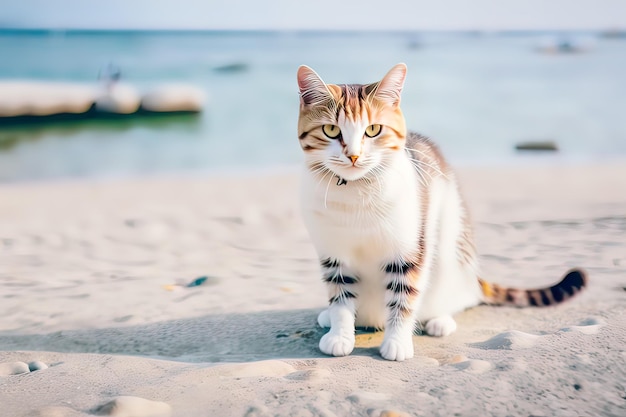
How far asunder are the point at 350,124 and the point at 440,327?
75 centimetres

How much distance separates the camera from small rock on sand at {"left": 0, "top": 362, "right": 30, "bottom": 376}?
1.84 meters

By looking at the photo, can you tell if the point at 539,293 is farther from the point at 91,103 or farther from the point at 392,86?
the point at 91,103

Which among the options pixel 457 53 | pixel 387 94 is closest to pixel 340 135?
pixel 387 94

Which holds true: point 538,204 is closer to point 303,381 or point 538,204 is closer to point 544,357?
point 544,357

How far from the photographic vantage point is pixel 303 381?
1.60 metres

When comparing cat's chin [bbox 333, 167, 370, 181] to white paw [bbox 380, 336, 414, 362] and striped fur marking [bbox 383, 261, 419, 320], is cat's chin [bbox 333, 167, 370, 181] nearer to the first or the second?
striped fur marking [bbox 383, 261, 419, 320]

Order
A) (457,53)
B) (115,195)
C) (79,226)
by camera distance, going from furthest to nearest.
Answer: (457,53) < (115,195) < (79,226)

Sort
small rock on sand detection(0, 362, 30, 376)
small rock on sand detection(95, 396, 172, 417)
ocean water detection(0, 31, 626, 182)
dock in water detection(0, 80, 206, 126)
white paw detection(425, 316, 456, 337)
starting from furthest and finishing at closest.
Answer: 1. dock in water detection(0, 80, 206, 126)
2. ocean water detection(0, 31, 626, 182)
3. white paw detection(425, 316, 456, 337)
4. small rock on sand detection(0, 362, 30, 376)
5. small rock on sand detection(95, 396, 172, 417)

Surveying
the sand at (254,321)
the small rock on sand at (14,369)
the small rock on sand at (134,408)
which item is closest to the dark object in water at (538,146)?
the sand at (254,321)

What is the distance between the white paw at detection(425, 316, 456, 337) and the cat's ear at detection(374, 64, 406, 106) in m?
0.71

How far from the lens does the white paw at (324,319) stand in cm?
213

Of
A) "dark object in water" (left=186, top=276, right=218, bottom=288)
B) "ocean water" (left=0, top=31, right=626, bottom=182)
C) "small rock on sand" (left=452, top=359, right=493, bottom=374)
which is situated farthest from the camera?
"ocean water" (left=0, top=31, right=626, bottom=182)

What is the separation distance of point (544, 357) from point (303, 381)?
0.61m

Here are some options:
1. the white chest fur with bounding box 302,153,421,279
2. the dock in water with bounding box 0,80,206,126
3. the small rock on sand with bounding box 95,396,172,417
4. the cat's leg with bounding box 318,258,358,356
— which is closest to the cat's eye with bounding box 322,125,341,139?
the white chest fur with bounding box 302,153,421,279
